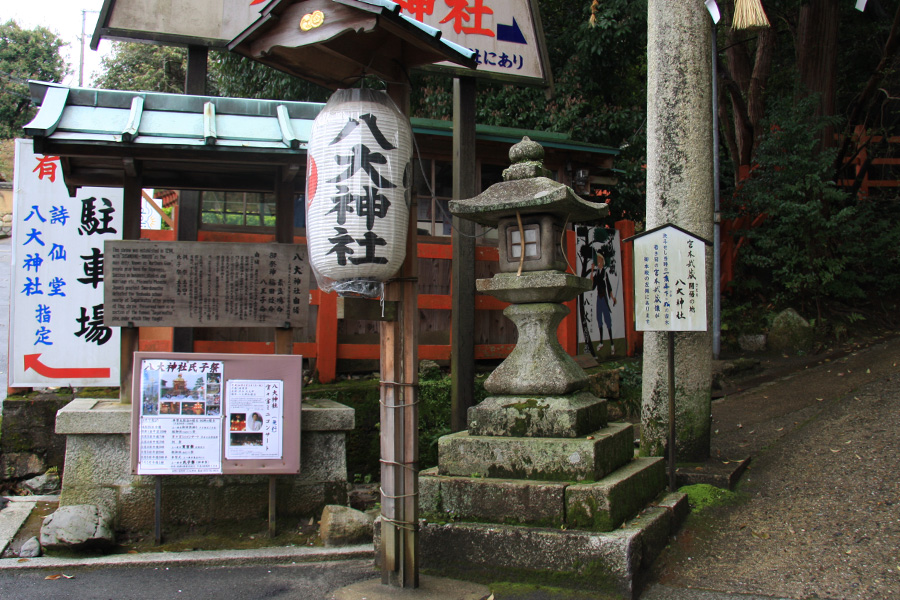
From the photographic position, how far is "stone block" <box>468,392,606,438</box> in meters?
4.88

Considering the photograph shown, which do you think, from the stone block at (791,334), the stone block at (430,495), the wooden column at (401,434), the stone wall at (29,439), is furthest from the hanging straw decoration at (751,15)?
the stone wall at (29,439)

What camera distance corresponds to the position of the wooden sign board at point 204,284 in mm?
5773

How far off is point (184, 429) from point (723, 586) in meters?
4.29

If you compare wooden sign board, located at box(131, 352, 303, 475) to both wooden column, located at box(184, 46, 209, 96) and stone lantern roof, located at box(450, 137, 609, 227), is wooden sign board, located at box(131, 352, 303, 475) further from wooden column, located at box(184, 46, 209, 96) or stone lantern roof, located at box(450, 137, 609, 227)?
wooden column, located at box(184, 46, 209, 96)

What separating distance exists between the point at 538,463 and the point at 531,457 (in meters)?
0.07

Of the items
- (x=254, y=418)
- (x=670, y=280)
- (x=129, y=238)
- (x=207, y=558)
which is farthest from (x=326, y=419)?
(x=670, y=280)

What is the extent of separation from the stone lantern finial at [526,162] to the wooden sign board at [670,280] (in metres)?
1.06

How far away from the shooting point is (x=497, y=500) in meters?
4.65

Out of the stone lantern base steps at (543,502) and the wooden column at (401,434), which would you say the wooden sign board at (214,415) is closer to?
the stone lantern base steps at (543,502)

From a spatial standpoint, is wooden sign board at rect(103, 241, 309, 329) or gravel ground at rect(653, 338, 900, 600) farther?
wooden sign board at rect(103, 241, 309, 329)

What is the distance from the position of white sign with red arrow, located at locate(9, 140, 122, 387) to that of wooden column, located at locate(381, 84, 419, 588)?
15.2ft

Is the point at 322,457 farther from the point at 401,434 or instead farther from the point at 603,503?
the point at 603,503

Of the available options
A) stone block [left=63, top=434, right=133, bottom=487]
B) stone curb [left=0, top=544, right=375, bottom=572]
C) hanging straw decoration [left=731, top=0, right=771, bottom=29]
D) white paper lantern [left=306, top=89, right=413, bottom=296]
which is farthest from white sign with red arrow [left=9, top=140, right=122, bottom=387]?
hanging straw decoration [left=731, top=0, right=771, bottom=29]

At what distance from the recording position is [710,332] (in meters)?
6.18
